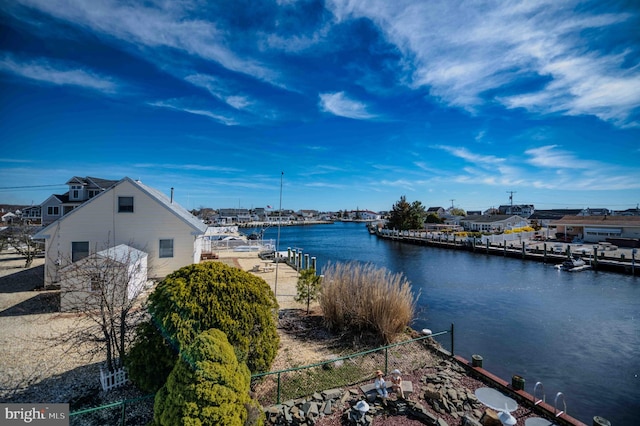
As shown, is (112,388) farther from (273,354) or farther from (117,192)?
(117,192)

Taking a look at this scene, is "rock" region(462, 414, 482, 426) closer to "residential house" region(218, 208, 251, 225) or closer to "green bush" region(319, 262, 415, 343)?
"green bush" region(319, 262, 415, 343)

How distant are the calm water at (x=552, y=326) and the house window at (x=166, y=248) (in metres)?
13.4

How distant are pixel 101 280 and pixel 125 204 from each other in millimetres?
10732

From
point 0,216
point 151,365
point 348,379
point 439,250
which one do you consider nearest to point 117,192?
point 151,365

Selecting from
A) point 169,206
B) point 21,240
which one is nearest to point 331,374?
point 169,206

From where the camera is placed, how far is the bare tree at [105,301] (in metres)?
6.55

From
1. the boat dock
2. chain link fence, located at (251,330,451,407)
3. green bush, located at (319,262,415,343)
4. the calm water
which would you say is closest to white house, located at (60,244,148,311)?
chain link fence, located at (251,330,451,407)

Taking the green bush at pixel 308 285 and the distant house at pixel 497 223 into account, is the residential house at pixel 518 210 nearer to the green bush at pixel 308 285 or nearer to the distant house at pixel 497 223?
the distant house at pixel 497 223

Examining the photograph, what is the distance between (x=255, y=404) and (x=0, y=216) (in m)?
89.3

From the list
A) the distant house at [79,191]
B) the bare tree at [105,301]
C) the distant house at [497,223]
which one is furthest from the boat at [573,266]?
the distant house at [79,191]

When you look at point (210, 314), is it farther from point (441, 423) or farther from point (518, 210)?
point (518, 210)

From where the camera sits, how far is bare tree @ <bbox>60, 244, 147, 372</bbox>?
6.55 metres

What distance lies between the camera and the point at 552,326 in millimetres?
13766

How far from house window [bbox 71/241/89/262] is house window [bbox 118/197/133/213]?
2.25 meters
